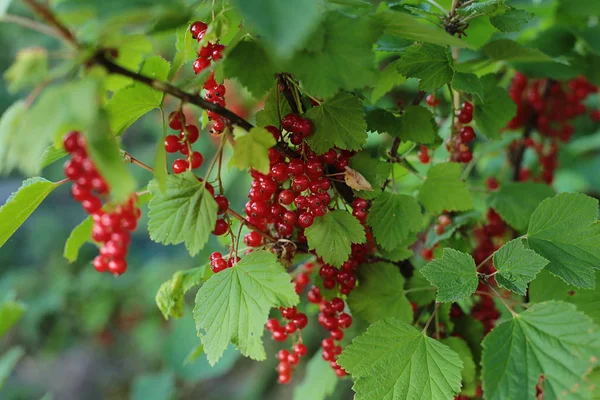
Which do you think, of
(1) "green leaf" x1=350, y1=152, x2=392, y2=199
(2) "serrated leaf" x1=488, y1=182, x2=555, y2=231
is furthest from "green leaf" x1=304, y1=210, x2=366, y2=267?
(2) "serrated leaf" x1=488, y1=182, x2=555, y2=231

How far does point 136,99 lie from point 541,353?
2.08ft

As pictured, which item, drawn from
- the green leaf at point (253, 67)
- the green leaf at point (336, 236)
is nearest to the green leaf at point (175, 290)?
the green leaf at point (336, 236)

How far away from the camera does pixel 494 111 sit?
90cm

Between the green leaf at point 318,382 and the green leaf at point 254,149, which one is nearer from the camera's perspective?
the green leaf at point 254,149

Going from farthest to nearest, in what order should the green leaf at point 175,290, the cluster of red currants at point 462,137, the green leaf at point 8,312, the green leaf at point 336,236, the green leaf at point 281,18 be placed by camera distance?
the green leaf at point 8,312 → the cluster of red currants at point 462,137 → the green leaf at point 175,290 → the green leaf at point 336,236 → the green leaf at point 281,18

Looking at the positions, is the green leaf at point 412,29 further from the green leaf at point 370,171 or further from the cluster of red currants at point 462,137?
the cluster of red currants at point 462,137

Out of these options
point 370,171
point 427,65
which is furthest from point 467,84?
point 370,171

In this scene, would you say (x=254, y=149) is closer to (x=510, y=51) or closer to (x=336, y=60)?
(x=336, y=60)

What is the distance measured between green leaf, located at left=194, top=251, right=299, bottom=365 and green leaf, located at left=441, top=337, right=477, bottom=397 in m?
0.32

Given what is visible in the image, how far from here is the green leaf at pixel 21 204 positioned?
70 centimetres

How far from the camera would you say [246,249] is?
79cm

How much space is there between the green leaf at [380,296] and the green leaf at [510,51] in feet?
1.50

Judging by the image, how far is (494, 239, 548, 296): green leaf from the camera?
627mm

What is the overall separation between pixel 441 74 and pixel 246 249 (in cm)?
40
